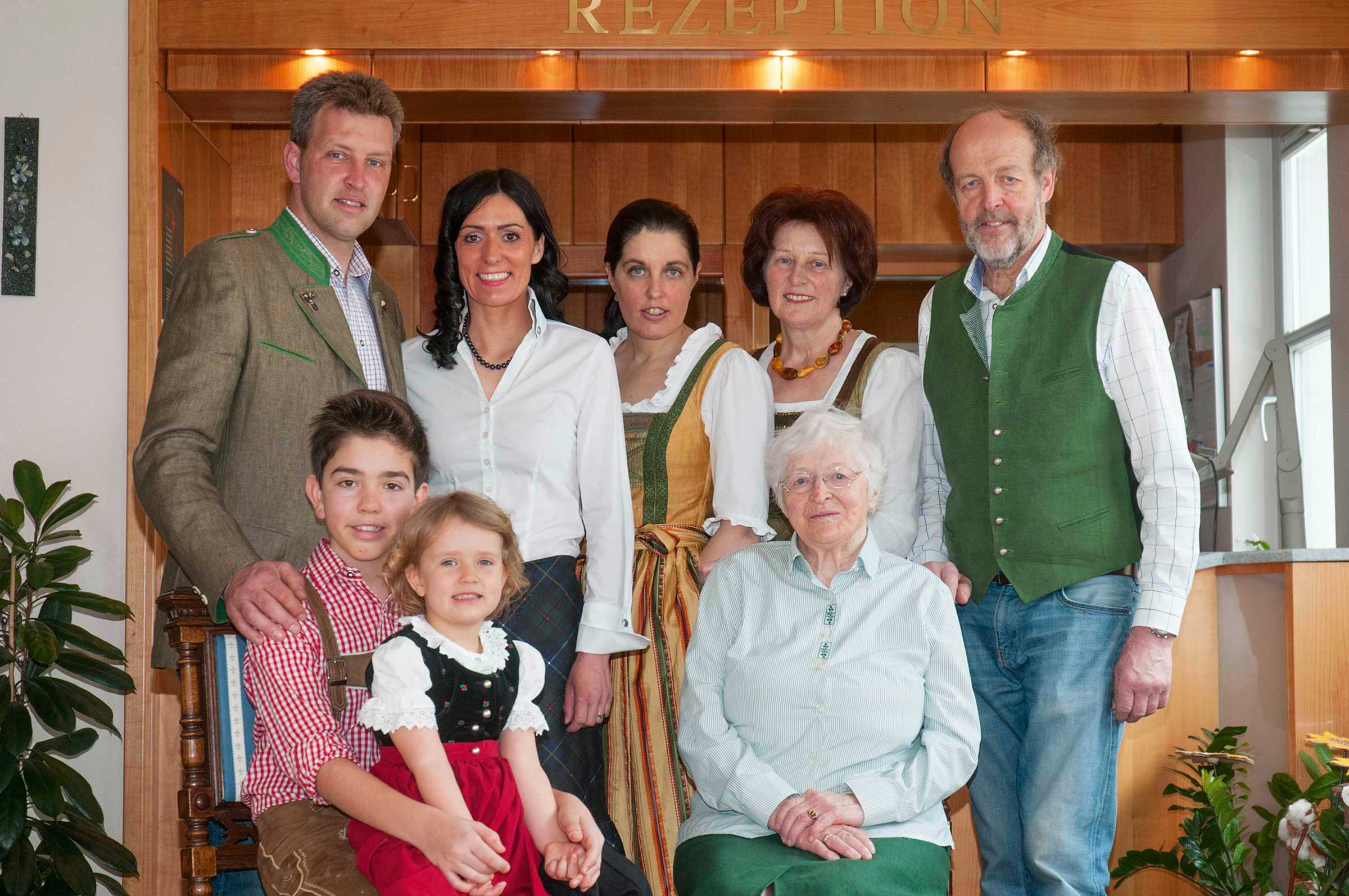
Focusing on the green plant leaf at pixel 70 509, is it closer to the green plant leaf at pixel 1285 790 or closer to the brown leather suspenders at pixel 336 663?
the brown leather suspenders at pixel 336 663

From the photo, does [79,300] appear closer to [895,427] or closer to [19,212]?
[19,212]

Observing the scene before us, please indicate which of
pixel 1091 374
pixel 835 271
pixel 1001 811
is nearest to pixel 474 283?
pixel 835 271

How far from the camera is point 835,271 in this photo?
8.61 feet

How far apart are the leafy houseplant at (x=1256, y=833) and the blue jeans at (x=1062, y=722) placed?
18.2 inches

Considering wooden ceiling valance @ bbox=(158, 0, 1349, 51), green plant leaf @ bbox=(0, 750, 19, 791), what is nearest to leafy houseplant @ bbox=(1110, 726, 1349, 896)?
wooden ceiling valance @ bbox=(158, 0, 1349, 51)

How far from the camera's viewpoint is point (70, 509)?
2998mm

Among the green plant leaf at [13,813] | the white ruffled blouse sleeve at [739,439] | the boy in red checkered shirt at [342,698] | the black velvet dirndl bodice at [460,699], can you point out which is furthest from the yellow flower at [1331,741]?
the green plant leaf at [13,813]

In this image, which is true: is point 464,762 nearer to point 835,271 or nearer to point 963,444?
point 963,444

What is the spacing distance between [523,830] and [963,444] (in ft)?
3.52

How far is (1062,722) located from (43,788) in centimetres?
214

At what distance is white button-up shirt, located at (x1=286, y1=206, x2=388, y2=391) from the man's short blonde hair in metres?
0.16

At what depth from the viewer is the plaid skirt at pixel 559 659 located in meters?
2.14

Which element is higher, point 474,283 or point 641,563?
point 474,283

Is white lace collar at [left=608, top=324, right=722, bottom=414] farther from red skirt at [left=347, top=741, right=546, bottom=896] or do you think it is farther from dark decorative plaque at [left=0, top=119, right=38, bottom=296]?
dark decorative plaque at [left=0, top=119, right=38, bottom=296]
